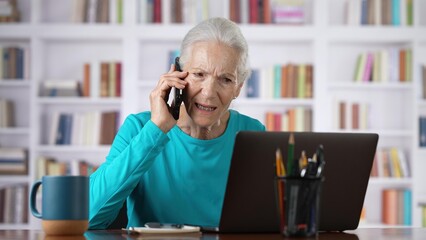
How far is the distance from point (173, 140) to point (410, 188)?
11.2ft

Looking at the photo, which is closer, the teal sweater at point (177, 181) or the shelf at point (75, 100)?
the teal sweater at point (177, 181)

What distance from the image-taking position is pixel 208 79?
7.45 feet

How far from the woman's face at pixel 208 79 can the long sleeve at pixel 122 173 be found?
1.08 feet

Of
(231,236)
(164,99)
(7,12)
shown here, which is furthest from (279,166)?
(7,12)

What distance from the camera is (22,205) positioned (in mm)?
5219

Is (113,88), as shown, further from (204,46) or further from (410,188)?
(204,46)

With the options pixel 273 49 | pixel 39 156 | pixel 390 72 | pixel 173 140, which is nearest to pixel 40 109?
pixel 39 156

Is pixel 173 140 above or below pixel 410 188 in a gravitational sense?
above

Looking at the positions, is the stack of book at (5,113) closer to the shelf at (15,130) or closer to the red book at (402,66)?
the shelf at (15,130)

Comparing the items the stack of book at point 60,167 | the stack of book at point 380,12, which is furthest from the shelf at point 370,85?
the stack of book at point 60,167

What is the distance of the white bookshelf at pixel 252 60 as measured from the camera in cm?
518

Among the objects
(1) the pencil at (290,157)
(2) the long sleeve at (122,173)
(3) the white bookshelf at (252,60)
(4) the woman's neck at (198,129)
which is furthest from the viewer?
(3) the white bookshelf at (252,60)

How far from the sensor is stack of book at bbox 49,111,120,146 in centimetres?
525

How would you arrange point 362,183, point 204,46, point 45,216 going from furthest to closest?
point 204,46 < point 362,183 < point 45,216
